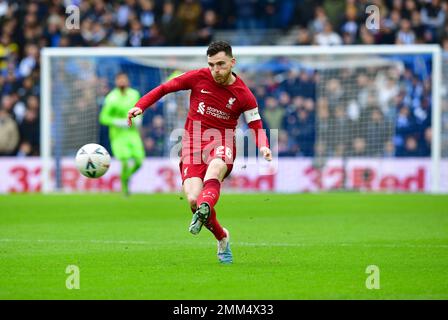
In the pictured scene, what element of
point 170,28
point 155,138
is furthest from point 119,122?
point 170,28

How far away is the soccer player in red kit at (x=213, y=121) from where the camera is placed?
1080cm

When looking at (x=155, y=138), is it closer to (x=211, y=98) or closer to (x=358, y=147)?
(x=358, y=147)

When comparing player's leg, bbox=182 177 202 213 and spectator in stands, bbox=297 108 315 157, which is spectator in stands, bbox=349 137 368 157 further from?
player's leg, bbox=182 177 202 213

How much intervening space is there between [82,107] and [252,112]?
14.8 m

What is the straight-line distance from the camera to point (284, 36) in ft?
92.8

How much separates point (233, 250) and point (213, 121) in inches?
74.7

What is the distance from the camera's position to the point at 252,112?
11234 mm

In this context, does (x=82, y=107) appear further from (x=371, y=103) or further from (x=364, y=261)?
(x=364, y=261)

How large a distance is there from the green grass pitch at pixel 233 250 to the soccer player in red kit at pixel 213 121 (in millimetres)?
865

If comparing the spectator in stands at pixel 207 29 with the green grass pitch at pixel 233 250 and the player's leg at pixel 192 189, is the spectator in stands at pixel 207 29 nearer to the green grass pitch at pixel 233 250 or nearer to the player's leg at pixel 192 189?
the green grass pitch at pixel 233 250

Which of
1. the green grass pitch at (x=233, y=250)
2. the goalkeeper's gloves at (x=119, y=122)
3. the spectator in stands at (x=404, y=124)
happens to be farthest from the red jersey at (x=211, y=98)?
the spectator in stands at (x=404, y=124)

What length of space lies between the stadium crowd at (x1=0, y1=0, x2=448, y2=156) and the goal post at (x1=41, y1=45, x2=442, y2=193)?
0.07 meters
